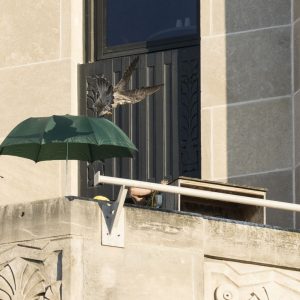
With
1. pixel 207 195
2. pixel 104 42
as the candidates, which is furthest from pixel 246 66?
pixel 207 195

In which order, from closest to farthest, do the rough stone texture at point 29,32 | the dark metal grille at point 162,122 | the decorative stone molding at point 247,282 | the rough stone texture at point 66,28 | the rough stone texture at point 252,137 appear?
the decorative stone molding at point 247,282, the rough stone texture at point 252,137, the dark metal grille at point 162,122, the rough stone texture at point 66,28, the rough stone texture at point 29,32

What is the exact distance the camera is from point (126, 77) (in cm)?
3306

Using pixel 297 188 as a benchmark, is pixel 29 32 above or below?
above

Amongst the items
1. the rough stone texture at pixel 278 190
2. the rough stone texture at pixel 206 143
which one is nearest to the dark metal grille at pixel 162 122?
the rough stone texture at pixel 206 143

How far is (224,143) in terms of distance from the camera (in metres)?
32.1

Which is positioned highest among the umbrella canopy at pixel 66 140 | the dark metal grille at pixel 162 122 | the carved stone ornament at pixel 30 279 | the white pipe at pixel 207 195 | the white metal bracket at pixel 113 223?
the dark metal grille at pixel 162 122

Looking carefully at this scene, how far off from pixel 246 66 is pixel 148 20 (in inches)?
79.4

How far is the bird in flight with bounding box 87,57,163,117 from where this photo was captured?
32.9m

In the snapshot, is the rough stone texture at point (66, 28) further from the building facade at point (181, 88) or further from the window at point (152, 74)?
the window at point (152, 74)

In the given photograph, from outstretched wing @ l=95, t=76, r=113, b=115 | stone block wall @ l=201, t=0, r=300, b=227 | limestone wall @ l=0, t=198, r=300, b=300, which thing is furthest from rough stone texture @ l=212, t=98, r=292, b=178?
limestone wall @ l=0, t=198, r=300, b=300

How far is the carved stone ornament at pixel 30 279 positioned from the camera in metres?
27.0

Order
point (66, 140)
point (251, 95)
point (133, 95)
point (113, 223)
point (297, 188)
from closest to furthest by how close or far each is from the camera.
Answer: point (113, 223)
point (66, 140)
point (297, 188)
point (251, 95)
point (133, 95)

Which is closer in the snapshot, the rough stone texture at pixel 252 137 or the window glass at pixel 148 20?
the rough stone texture at pixel 252 137

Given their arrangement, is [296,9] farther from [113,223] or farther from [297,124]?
[113,223]
